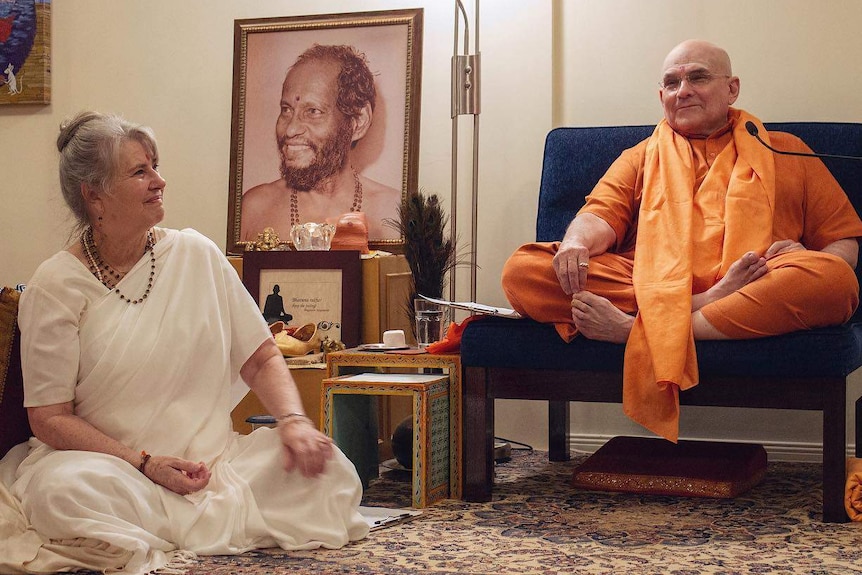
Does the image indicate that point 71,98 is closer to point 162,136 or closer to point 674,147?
point 162,136

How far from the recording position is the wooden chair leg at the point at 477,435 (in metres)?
3.04

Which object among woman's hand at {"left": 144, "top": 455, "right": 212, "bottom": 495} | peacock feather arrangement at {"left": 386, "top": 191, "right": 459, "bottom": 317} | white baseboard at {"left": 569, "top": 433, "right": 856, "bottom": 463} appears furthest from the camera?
white baseboard at {"left": 569, "top": 433, "right": 856, "bottom": 463}

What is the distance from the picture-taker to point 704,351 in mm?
2822

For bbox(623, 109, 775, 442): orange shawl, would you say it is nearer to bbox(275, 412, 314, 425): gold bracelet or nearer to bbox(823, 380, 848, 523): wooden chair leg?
bbox(823, 380, 848, 523): wooden chair leg

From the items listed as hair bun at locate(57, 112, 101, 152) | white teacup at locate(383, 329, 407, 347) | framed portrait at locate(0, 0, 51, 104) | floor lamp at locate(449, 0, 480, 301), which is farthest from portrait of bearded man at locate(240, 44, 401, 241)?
hair bun at locate(57, 112, 101, 152)

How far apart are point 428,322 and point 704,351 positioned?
37.2 inches

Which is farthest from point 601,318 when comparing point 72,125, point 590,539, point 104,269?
point 72,125

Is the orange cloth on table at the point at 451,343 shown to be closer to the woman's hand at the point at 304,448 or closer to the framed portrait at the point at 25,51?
the woman's hand at the point at 304,448

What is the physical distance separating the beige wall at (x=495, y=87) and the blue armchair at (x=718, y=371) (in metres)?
0.50

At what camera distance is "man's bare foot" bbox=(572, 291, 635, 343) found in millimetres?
2891

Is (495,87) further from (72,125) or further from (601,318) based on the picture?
(72,125)

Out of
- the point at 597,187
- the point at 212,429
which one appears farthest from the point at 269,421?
the point at 597,187

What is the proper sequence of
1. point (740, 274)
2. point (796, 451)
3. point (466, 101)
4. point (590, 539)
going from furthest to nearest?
1. point (466, 101)
2. point (796, 451)
3. point (740, 274)
4. point (590, 539)

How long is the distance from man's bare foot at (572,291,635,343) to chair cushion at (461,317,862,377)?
1.3 inches
